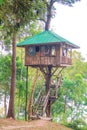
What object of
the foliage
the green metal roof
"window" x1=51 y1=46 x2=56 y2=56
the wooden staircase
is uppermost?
the green metal roof

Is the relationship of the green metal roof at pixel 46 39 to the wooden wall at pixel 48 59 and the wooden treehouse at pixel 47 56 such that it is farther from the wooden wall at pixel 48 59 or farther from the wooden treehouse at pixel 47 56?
the wooden wall at pixel 48 59

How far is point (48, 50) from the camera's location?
1647 cm

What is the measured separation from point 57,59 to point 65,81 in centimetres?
661

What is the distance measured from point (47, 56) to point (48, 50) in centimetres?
38

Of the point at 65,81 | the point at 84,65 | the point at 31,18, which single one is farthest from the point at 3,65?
the point at 31,18

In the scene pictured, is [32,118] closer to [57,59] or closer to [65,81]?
[57,59]

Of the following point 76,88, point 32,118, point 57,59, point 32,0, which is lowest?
point 32,118

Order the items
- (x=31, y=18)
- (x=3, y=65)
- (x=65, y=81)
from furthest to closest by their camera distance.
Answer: (x=65, y=81) → (x=3, y=65) → (x=31, y=18)

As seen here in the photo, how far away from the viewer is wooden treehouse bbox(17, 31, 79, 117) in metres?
16.1

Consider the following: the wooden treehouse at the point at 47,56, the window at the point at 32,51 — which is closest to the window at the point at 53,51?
the wooden treehouse at the point at 47,56

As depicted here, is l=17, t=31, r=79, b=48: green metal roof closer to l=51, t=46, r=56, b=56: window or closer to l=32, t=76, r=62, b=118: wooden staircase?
l=51, t=46, r=56, b=56: window

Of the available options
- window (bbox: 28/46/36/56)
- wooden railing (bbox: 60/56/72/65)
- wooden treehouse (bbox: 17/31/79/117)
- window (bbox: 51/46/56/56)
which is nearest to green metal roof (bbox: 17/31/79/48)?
wooden treehouse (bbox: 17/31/79/117)

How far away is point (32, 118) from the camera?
15.9 meters

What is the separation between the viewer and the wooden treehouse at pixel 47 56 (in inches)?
634
